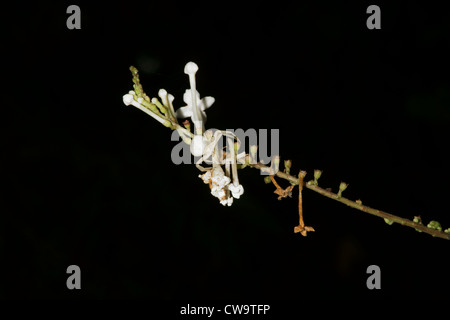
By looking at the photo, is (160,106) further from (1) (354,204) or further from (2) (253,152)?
(1) (354,204)

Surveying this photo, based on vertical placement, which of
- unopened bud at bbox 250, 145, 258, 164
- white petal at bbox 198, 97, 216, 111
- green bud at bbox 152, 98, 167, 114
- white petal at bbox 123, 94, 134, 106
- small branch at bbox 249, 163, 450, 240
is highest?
white petal at bbox 198, 97, 216, 111

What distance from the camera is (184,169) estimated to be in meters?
2.10

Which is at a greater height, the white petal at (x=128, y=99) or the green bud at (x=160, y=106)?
the white petal at (x=128, y=99)

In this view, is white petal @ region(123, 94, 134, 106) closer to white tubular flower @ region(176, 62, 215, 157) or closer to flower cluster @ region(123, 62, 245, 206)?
flower cluster @ region(123, 62, 245, 206)

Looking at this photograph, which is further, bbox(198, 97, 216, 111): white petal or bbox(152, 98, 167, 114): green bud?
bbox(198, 97, 216, 111): white petal

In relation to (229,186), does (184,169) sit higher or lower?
higher

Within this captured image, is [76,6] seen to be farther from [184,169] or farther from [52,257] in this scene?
[52,257]

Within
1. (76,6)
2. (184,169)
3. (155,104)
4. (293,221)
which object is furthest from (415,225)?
(76,6)

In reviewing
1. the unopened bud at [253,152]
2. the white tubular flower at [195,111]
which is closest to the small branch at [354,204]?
the unopened bud at [253,152]

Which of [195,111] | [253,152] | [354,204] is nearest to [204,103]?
[195,111]

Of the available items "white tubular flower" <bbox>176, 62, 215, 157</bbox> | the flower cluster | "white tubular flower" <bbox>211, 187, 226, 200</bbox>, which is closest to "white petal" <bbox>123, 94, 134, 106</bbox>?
the flower cluster

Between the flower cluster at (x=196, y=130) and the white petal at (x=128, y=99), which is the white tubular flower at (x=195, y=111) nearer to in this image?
the flower cluster at (x=196, y=130)

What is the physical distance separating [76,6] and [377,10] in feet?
4.41

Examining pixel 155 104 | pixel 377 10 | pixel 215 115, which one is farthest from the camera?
pixel 215 115
